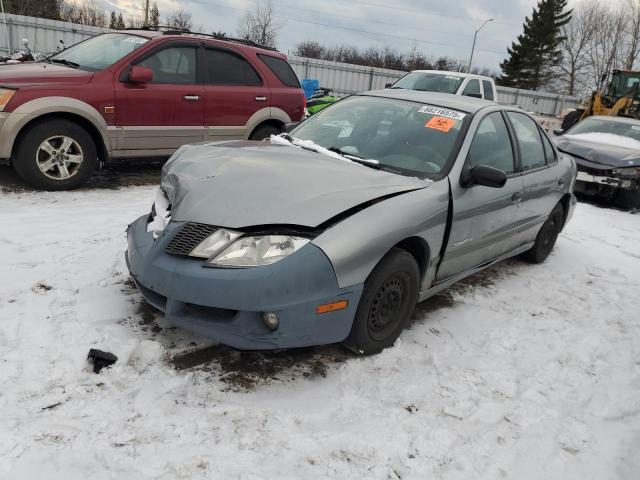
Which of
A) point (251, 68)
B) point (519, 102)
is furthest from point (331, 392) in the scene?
point (519, 102)

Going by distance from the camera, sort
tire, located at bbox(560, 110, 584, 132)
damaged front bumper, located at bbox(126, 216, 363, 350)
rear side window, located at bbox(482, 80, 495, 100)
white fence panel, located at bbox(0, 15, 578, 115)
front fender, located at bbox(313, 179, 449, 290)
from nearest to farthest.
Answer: damaged front bumper, located at bbox(126, 216, 363, 350) < front fender, located at bbox(313, 179, 449, 290) < rear side window, located at bbox(482, 80, 495, 100) < tire, located at bbox(560, 110, 584, 132) < white fence panel, located at bbox(0, 15, 578, 115)

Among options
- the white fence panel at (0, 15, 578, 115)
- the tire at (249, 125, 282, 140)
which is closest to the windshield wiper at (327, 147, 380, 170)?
the tire at (249, 125, 282, 140)

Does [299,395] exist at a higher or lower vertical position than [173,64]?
lower

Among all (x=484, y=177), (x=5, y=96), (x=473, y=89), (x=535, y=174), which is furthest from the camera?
(x=473, y=89)

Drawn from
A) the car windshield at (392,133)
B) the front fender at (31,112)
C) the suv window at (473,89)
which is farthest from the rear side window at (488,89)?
the front fender at (31,112)

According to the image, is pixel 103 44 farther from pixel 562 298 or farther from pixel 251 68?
pixel 562 298

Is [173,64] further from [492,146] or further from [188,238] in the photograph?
[188,238]

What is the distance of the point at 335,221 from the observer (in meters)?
2.89

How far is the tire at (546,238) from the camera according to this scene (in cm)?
545

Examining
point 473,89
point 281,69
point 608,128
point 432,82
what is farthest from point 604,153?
point 281,69

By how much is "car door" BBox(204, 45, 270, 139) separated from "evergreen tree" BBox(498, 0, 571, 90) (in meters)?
53.9

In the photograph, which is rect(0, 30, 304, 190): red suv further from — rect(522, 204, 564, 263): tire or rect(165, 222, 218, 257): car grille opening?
rect(522, 204, 564, 263): tire

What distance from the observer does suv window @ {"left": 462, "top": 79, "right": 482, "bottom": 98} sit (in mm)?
11875

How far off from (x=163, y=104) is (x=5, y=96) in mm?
1705
